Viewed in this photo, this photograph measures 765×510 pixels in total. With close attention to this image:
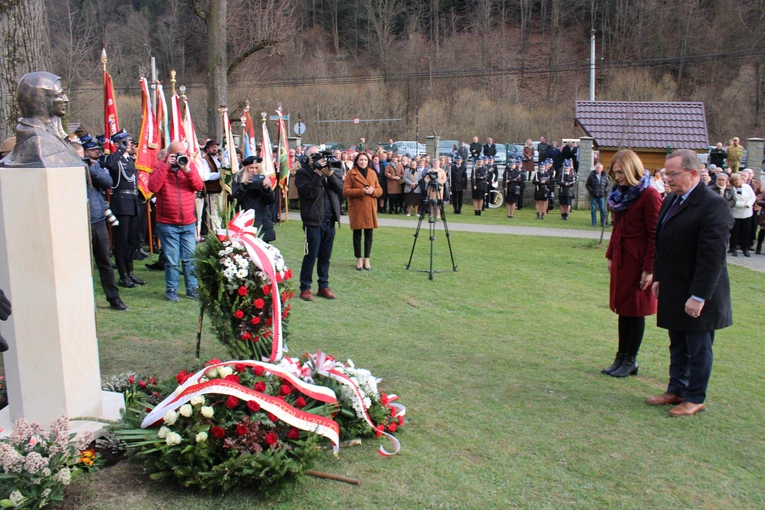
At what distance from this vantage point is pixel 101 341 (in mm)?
6801

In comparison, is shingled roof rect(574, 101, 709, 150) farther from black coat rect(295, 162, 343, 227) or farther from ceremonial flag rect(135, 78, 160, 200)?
ceremonial flag rect(135, 78, 160, 200)

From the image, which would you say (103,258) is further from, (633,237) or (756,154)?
(756,154)

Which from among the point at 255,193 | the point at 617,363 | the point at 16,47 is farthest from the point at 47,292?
the point at 255,193

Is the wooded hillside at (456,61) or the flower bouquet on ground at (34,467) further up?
the wooded hillside at (456,61)

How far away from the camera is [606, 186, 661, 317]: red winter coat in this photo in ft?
19.1

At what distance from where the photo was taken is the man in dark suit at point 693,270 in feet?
16.4

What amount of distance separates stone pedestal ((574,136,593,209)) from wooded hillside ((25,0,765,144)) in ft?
41.3

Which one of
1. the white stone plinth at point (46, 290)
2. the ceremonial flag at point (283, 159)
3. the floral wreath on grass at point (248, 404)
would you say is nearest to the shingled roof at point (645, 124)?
the ceremonial flag at point (283, 159)

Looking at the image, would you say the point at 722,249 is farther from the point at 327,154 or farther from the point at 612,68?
the point at 612,68

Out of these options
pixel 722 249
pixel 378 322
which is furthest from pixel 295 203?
pixel 722 249

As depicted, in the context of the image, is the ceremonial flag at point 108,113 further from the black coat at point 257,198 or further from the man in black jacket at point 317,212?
the man in black jacket at point 317,212

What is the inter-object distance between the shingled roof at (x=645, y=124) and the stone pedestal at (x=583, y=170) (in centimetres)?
63

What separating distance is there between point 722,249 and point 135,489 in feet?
14.5

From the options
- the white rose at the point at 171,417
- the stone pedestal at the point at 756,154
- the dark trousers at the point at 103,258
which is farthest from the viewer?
the stone pedestal at the point at 756,154
